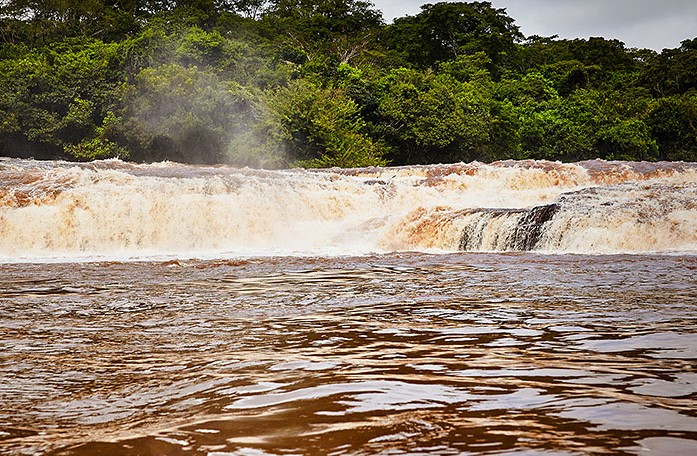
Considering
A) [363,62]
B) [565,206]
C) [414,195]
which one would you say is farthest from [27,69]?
[565,206]

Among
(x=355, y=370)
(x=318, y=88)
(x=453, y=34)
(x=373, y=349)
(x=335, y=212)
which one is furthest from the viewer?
(x=453, y=34)

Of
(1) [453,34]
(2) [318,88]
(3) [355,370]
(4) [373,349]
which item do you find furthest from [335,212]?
(1) [453,34]

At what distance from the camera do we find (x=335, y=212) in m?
16.8

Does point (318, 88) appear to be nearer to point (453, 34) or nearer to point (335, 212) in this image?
point (453, 34)

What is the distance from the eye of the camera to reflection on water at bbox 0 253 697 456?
2.09 metres

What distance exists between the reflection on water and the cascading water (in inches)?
223

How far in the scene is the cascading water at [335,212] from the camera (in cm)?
1216

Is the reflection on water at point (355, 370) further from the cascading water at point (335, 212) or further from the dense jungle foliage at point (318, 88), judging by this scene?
the dense jungle foliage at point (318, 88)

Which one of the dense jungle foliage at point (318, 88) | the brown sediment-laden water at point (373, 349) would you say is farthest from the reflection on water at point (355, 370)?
the dense jungle foliage at point (318, 88)

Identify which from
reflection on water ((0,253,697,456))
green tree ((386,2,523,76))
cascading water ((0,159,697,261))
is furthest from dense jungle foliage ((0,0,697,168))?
reflection on water ((0,253,697,456))

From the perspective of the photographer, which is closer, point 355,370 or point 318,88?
point 355,370

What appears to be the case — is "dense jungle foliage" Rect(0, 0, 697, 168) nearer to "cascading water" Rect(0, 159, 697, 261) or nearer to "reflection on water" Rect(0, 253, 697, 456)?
"cascading water" Rect(0, 159, 697, 261)

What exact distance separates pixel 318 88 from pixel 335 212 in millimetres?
17384

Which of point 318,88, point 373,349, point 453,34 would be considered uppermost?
point 453,34
